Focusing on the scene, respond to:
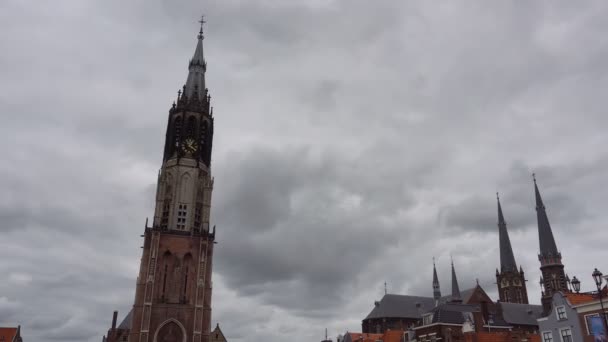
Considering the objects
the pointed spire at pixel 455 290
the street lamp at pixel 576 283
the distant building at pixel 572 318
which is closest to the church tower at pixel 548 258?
the pointed spire at pixel 455 290

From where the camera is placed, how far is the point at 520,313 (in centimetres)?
9769

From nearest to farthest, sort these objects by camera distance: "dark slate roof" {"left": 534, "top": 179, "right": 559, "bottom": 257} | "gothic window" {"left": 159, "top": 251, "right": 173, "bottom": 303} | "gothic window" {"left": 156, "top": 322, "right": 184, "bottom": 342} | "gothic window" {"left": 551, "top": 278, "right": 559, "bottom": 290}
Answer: "gothic window" {"left": 156, "top": 322, "right": 184, "bottom": 342} < "gothic window" {"left": 159, "top": 251, "right": 173, "bottom": 303} < "gothic window" {"left": 551, "top": 278, "right": 559, "bottom": 290} < "dark slate roof" {"left": 534, "top": 179, "right": 559, "bottom": 257}

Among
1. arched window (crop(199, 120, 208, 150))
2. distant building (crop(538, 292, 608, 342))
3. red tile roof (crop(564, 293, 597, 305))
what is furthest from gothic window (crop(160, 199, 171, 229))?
red tile roof (crop(564, 293, 597, 305))

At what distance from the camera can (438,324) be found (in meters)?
57.1

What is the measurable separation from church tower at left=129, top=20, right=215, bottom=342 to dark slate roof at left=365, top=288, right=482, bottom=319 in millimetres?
41524

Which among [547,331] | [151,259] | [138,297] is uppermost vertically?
[151,259]

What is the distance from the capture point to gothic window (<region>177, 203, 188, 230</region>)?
2773 inches

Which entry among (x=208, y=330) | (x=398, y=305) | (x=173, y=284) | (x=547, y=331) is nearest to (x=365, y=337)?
(x=398, y=305)

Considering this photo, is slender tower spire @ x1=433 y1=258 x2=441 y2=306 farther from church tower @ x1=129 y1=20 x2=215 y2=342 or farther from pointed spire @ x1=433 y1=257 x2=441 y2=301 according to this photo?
church tower @ x1=129 y1=20 x2=215 y2=342

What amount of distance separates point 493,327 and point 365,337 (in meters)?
Result: 23.4

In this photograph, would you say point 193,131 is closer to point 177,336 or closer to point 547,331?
point 177,336

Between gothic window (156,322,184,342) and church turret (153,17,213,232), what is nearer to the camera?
gothic window (156,322,184,342)

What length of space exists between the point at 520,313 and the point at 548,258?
22763 millimetres

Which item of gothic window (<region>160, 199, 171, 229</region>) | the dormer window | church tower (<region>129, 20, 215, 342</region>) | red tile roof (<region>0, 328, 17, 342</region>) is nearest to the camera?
the dormer window
